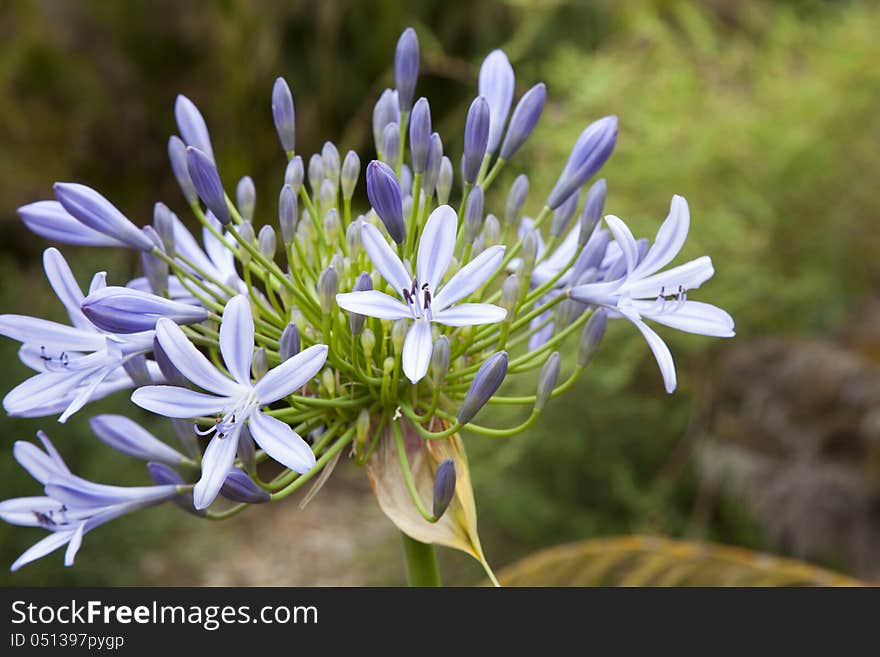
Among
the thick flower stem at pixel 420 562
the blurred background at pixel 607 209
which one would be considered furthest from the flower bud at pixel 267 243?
the blurred background at pixel 607 209

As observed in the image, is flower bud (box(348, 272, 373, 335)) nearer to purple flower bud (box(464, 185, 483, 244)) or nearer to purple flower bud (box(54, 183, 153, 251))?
purple flower bud (box(464, 185, 483, 244))

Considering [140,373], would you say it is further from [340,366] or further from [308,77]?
[308,77]

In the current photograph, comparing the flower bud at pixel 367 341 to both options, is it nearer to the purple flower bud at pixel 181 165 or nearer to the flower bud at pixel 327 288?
the flower bud at pixel 327 288

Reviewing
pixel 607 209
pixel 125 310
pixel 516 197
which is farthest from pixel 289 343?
pixel 607 209

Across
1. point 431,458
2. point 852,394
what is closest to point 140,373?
point 431,458
